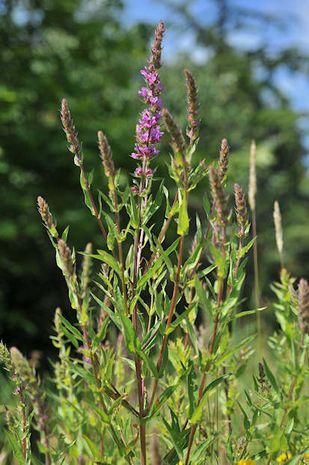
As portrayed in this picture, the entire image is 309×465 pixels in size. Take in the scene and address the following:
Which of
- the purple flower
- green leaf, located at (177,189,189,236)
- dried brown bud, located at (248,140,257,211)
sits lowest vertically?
green leaf, located at (177,189,189,236)

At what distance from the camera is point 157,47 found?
1.27 metres

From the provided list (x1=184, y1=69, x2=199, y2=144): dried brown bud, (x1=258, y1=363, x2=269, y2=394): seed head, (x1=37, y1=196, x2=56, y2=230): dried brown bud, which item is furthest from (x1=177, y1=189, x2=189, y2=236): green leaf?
(x1=258, y1=363, x2=269, y2=394): seed head

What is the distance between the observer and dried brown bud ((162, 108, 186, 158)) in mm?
1029

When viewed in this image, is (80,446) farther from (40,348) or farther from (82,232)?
(40,348)

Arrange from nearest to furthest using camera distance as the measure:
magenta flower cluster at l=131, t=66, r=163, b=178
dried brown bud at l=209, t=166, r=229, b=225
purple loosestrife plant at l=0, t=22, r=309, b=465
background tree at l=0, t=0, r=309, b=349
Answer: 1. dried brown bud at l=209, t=166, r=229, b=225
2. purple loosestrife plant at l=0, t=22, r=309, b=465
3. magenta flower cluster at l=131, t=66, r=163, b=178
4. background tree at l=0, t=0, r=309, b=349

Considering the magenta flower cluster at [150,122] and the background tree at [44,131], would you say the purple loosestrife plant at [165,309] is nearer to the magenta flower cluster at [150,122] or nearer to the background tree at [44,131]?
the magenta flower cluster at [150,122]

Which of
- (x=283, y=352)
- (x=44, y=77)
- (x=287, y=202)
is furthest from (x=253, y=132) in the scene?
(x=283, y=352)

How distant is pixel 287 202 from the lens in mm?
18047

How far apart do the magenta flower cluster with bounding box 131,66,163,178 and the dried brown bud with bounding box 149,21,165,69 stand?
1 cm

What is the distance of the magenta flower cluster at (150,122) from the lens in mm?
1308

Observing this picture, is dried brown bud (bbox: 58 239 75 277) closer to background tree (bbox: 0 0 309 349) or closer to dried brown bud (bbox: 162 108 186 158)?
dried brown bud (bbox: 162 108 186 158)

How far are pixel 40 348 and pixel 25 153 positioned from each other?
8.21ft

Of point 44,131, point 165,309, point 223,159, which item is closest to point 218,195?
point 223,159

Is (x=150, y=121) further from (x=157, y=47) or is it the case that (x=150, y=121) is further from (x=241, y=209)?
(x=241, y=209)
